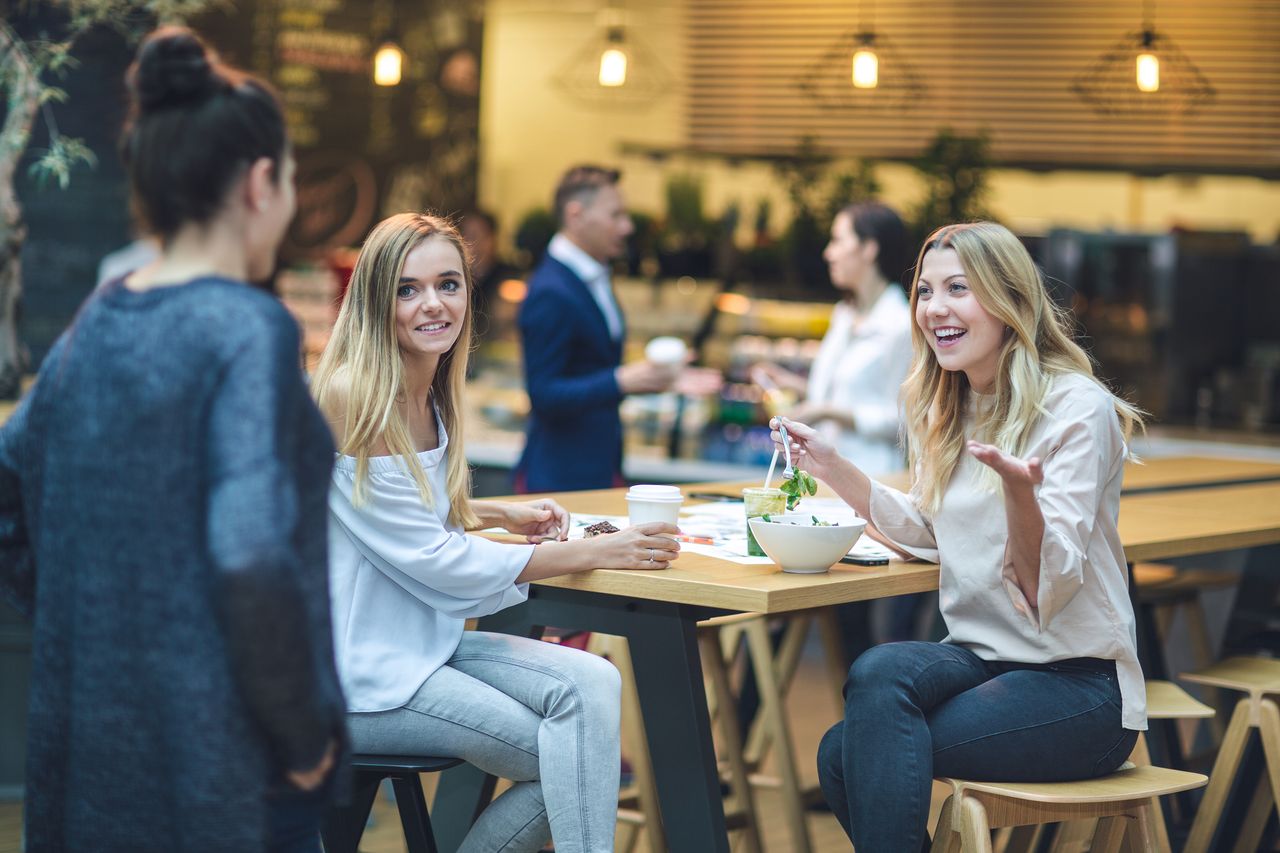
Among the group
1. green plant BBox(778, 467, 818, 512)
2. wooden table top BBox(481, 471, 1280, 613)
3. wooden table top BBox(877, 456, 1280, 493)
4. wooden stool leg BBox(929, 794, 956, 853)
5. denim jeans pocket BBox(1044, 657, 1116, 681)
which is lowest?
wooden stool leg BBox(929, 794, 956, 853)

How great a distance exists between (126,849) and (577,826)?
944mm

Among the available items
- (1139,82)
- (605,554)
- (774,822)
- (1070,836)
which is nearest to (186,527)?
(605,554)

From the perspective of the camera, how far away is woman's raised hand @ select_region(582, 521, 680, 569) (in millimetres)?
2770

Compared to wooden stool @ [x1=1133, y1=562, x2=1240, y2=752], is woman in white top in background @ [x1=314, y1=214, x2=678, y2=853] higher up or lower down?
higher up

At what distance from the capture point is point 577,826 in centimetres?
260

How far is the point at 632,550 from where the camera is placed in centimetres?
278

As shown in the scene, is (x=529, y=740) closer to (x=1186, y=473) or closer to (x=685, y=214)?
(x=1186, y=473)

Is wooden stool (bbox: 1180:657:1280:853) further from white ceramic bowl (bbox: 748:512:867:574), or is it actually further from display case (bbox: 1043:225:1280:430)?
display case (bbox: 1043:225:1280:430)

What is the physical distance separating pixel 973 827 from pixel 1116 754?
0.37 m

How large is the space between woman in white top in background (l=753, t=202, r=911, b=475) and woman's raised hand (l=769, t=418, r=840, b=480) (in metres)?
1.59

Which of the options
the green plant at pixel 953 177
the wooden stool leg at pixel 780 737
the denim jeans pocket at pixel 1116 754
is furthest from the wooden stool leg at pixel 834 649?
the green plant at pixel 953 177

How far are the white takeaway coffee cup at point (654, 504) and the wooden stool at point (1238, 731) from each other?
141 centimetres

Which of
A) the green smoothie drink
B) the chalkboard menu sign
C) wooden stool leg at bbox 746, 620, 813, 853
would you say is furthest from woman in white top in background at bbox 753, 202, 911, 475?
the chalkboard menu sign

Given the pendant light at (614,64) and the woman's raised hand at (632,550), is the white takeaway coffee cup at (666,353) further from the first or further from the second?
the pendant light at (614,64)
